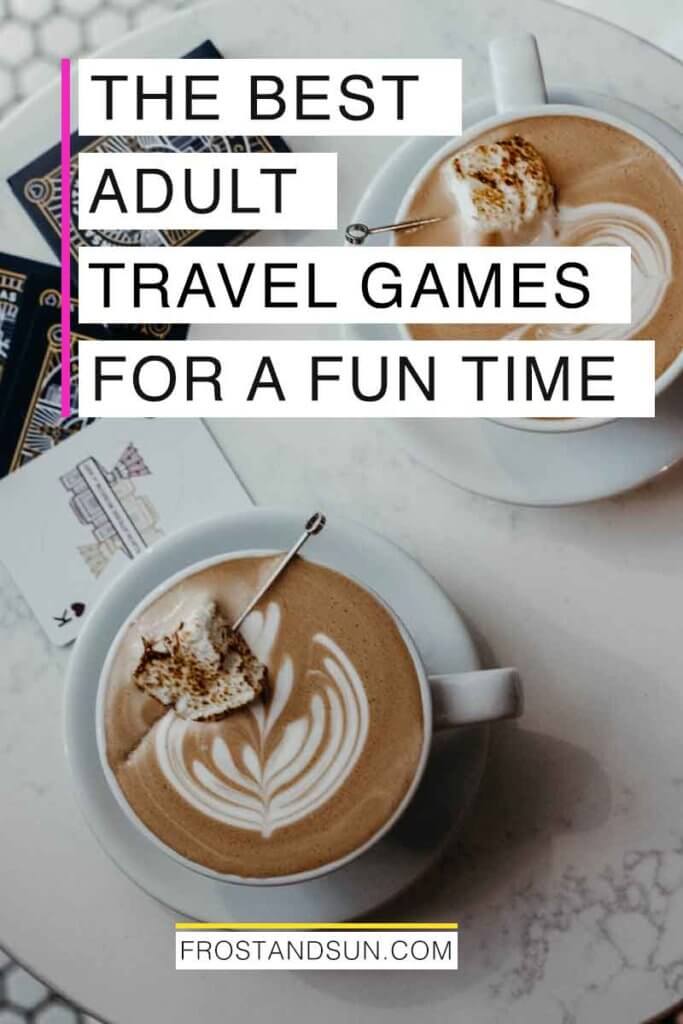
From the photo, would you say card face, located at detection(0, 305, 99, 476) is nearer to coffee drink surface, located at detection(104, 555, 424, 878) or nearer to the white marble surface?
the white marble surface

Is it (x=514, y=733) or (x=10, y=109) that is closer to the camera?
(x=514, y=733)

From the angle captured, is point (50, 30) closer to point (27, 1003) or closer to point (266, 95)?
point (266, 95)

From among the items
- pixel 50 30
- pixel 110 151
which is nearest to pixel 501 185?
pixel 110 151

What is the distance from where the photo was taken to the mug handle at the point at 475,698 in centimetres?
76

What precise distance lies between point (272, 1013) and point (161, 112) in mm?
686

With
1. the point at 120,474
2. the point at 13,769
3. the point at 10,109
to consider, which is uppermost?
the point at 10,109

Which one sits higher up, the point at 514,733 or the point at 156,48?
the point at 156,48

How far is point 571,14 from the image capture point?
3.09 feet

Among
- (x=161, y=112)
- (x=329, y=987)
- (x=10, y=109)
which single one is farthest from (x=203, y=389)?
(x=10, y=109)

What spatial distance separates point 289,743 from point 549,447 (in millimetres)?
301

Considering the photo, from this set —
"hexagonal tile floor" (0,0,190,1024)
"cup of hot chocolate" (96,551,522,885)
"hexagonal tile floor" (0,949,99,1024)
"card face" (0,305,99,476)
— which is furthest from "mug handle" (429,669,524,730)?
"hexagonal tile floor" (0,0,190,1024)

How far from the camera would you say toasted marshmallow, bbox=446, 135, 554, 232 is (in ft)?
2.61

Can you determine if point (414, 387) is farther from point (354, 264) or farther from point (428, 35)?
point (428, 35)

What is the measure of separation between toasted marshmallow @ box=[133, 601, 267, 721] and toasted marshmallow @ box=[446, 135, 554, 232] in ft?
1.05
